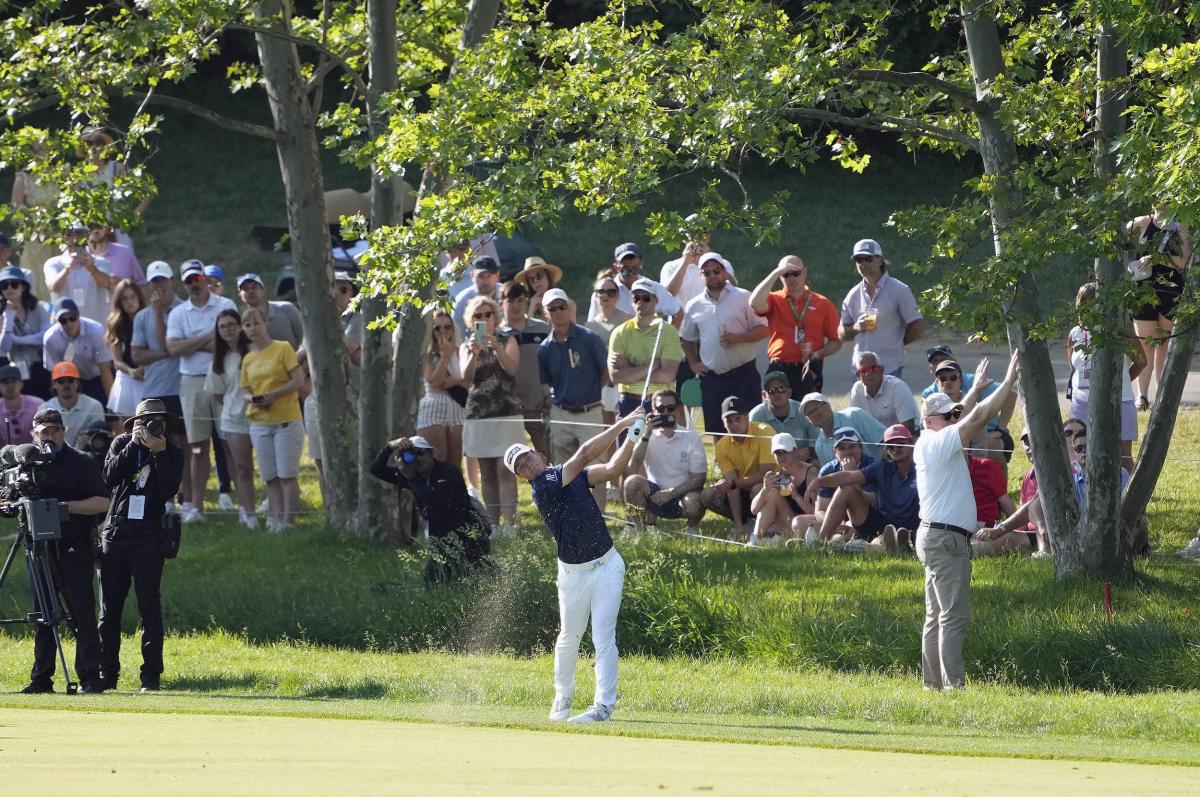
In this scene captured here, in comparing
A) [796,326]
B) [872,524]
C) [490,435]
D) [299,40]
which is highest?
[299,40]

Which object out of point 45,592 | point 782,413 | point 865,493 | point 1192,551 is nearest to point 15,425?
point 45,592

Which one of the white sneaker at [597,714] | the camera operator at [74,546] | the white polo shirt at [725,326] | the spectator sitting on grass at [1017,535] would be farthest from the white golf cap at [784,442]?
the camera operator at [74,546]

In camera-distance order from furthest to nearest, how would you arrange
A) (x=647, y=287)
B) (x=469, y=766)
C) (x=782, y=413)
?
(x=647, y=287), (x=782, y=413), (x=469, y=766)

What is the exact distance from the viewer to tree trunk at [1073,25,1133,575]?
46.4ft

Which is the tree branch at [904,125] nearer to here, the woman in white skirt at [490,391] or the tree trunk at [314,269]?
the woman in white skirt at [490,391]

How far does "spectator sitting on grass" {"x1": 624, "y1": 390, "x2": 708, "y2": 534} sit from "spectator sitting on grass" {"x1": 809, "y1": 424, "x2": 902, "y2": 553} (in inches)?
47.7

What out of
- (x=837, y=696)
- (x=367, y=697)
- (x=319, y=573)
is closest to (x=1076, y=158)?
(x=837, y=696)

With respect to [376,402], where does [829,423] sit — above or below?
below

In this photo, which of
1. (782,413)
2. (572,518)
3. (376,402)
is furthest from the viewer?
(376,402)

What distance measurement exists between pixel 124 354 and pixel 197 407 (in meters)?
0.97

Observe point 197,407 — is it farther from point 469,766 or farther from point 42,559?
point 469,766

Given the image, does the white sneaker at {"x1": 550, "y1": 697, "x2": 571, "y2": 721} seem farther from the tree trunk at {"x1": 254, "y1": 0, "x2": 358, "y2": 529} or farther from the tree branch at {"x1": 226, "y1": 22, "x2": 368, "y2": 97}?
the tree branch at {"x1": 226, "y1": 22, "x2": 368, "y2": 97}

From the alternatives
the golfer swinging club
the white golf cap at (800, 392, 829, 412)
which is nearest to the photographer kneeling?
the white golf cap at (800, 392, 829, 412)

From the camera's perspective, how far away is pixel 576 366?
16875 mm
